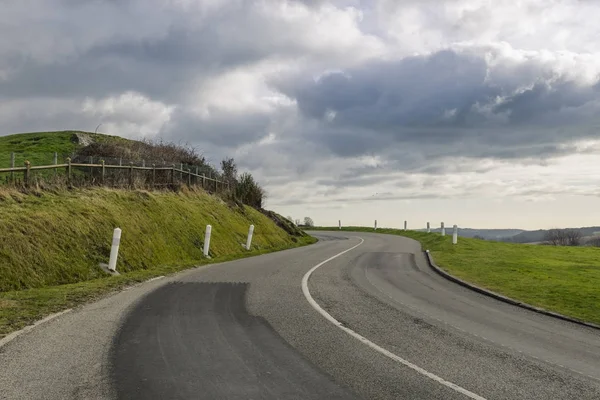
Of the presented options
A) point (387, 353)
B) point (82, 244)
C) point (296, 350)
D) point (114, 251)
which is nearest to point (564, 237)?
point (114, 251)

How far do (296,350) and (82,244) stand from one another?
1045 centimetres

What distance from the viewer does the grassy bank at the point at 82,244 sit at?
35.8ft

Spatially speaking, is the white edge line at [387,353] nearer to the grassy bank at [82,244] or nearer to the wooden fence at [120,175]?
the grassy bank at [82,244]

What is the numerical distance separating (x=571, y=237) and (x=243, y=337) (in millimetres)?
118057

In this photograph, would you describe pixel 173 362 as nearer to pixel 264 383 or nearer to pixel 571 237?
pixel 264 383

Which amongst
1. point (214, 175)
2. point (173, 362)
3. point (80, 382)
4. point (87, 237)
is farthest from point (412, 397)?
point (214, 175)

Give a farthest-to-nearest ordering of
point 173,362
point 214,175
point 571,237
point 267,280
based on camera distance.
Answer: point 571,237 → point 214,175 → point 267,280 → point 173,362

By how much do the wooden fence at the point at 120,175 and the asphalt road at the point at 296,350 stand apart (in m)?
10.1

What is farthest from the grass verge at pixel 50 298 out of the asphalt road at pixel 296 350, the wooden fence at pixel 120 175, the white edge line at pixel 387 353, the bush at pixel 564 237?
the bush at pixel 564 237

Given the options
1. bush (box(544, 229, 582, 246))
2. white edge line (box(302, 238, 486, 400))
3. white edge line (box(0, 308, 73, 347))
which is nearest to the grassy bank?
white edge line (box(0, 308, 73, 347))

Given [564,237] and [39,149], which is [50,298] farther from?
[564,237]

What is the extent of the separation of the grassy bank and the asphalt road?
4.54 feet

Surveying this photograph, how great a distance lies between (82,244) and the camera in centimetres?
1491

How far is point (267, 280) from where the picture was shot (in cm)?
1347
